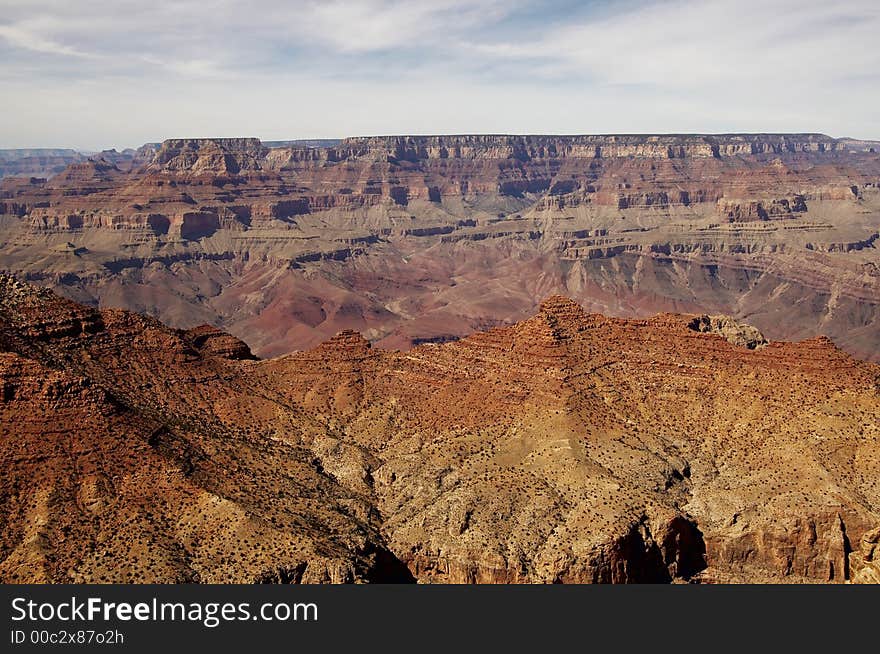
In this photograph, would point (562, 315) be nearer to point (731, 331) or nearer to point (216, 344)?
point (731, 331)

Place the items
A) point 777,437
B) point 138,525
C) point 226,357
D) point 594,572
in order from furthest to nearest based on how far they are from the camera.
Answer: point 226,357 → point 777,437 → point 594,572 → point 138,525

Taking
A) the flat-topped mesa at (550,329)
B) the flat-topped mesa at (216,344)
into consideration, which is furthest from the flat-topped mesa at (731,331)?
the flat-topped mesa at (216,344)

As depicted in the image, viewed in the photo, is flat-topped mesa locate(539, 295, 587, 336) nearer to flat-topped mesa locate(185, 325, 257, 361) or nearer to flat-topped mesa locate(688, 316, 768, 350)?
flat-topped mesa locate(688, 316, 768, 350)

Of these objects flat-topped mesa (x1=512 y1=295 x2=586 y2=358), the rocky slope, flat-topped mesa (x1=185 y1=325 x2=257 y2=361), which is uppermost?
flat-topped mesa (x1=512 y1=295 x2=586 y2=358)

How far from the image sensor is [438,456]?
82375 millimetres

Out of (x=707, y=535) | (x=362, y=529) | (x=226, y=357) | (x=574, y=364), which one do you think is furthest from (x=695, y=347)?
(x=226, y=357)

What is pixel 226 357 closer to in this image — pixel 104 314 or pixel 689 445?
pixel 104 314

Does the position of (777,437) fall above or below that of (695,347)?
below

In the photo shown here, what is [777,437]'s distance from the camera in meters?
80.3

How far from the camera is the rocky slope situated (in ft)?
210

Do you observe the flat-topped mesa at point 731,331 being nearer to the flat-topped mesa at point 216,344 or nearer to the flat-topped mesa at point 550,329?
the flat-topped mesa at point 550,329

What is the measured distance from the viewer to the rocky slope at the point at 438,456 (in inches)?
2525

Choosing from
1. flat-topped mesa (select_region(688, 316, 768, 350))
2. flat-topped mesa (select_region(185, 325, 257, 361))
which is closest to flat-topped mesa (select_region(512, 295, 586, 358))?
flat-topped mesa (select_region(688, 316, 768, 350))

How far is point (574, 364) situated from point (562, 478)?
17.3 m
